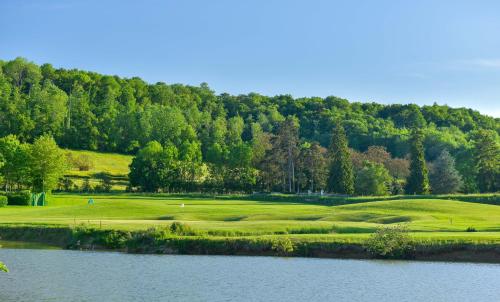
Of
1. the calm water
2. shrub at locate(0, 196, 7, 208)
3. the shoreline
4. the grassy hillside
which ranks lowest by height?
the calm water

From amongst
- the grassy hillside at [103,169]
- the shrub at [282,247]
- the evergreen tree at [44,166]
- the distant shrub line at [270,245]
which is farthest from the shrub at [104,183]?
the shrub at [282,247]

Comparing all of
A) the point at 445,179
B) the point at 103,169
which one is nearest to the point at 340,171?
the point at 445,179

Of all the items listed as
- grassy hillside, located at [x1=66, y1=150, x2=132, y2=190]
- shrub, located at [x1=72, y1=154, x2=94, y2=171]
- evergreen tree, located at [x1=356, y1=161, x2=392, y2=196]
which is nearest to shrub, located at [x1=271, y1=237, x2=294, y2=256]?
evergreen tree, located at [x1=356, y1=161, x2=392, y2=196]

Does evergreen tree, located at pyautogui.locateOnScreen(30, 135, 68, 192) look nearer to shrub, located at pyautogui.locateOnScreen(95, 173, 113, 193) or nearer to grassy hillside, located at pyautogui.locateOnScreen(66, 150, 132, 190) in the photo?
shrub, located at pyautogui.locateOnScreen(95, 173, 113, 193)

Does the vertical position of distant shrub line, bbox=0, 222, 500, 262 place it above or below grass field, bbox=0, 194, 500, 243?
below

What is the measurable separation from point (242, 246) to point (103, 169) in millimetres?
112341

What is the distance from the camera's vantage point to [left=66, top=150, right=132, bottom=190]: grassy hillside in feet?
480

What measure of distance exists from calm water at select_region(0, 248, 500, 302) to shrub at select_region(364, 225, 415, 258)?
2.03 meters

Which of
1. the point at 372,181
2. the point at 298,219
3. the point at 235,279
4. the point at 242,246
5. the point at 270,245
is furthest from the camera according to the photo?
the point at 372,181

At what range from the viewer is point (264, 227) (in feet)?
206

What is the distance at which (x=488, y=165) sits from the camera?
408ft

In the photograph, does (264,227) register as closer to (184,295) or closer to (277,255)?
(277,255)

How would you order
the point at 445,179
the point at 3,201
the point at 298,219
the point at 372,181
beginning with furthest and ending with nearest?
the point at 445,179
the point at 372,181
the point at 3,201
the point at 298,219

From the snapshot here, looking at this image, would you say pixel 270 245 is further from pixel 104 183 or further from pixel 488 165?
pixel 104 183
